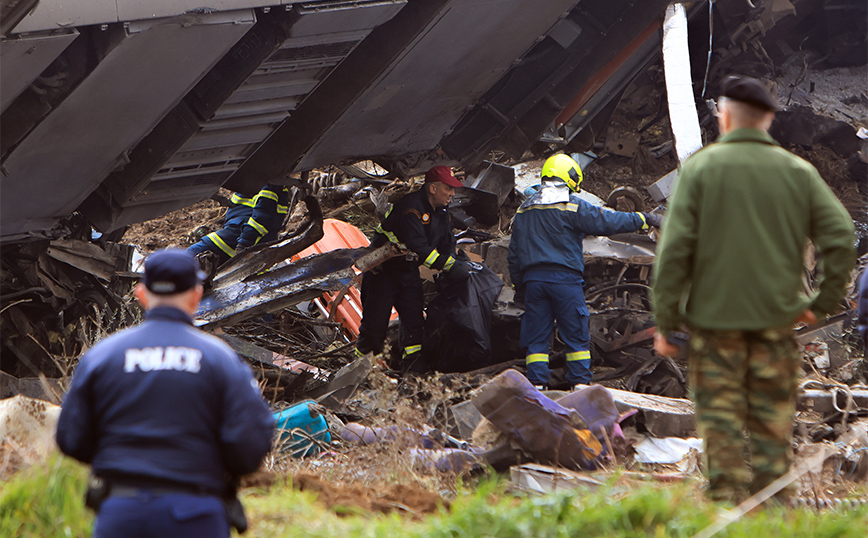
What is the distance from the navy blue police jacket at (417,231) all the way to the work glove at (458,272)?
0.14 ft

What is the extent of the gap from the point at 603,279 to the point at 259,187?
3.31m

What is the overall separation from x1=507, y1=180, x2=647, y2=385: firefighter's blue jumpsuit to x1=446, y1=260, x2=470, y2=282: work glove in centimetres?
56

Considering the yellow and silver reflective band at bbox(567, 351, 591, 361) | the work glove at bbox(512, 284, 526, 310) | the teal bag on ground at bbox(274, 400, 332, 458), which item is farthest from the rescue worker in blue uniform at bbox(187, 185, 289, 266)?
the yellow and silver reflective band at bbox(567, 351, 591, 361)

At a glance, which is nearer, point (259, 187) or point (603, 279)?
point (259, 187)

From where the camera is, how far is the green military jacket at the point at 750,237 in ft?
8.95

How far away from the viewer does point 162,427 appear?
6.26 feet

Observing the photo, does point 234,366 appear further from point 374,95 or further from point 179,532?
point 374,95

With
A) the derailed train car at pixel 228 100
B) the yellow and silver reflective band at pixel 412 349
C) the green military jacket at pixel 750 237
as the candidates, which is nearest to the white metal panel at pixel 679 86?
the derailed train car at pixel 228 100

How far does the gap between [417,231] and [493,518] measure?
419 centimetres

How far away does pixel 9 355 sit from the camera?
5.34m

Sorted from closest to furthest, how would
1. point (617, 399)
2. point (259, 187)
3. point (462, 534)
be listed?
point (462, 534), point (617, 399), point (259, 187)

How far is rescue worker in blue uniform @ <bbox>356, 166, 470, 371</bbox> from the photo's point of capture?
6551mm

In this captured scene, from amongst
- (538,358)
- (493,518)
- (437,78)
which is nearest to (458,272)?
(538,358)

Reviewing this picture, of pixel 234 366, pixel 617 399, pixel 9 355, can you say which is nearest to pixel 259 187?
pixel 9 355
